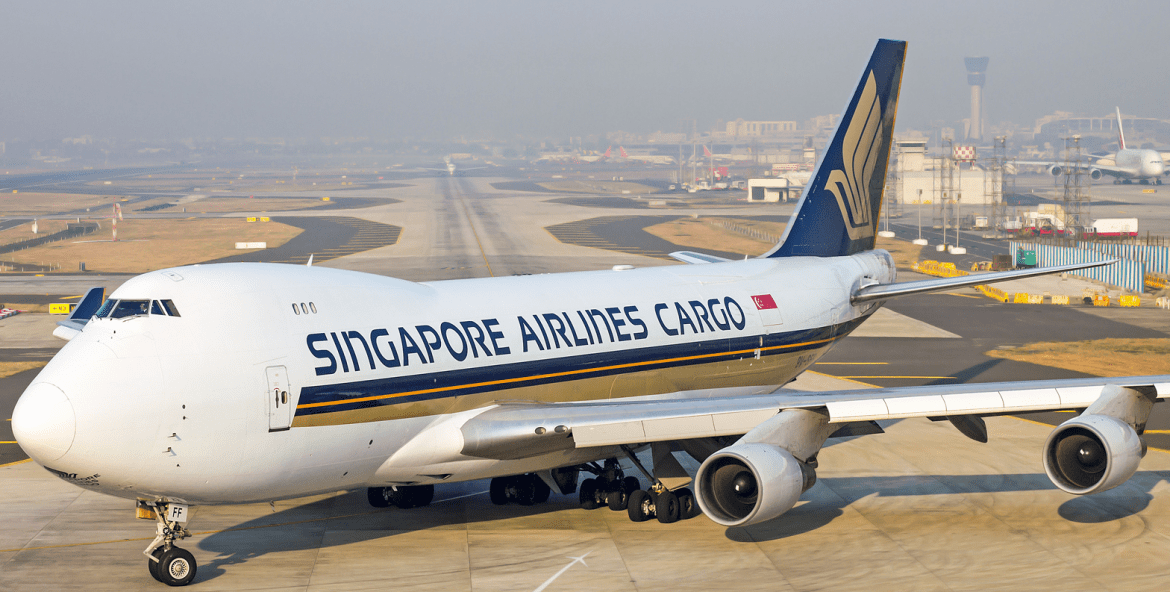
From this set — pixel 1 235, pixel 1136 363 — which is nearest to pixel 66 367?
pixel 1136 363

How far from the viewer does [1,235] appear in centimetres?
12762

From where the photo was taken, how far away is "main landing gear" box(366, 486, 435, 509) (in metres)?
25.1

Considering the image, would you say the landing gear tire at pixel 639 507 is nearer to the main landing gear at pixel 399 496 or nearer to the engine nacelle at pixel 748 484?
the engine nacelle at pixel 748 484

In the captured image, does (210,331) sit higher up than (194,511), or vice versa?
(210,331)

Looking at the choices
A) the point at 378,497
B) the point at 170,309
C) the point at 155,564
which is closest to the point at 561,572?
the point at 378,497

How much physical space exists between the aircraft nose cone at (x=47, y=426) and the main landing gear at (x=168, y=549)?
105 inches

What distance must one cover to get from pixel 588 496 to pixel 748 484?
636 cm

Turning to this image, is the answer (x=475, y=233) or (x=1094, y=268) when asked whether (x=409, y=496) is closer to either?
(x=1094, y=268)

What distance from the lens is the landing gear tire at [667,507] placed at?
24.1 m

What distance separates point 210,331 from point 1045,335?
47.2m

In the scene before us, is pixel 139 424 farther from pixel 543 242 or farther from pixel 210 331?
pixel 543 242

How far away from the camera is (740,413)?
2119 centimetres

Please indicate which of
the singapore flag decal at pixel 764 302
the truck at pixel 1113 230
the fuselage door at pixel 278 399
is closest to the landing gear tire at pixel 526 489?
the fuselage door at pixel 278 399

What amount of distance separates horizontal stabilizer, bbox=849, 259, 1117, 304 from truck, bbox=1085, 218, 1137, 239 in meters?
91.6
